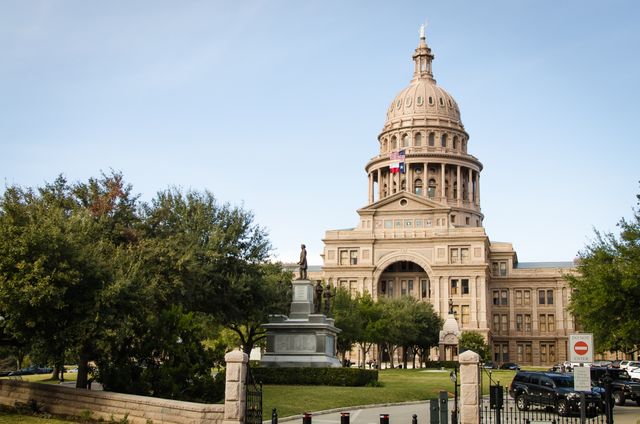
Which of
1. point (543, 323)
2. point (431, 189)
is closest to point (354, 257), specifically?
point (431, 189)

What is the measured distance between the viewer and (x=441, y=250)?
116 m

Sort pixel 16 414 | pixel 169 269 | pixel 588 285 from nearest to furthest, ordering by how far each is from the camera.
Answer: pixel 16 414
pixel 169 269
pixel 588 285

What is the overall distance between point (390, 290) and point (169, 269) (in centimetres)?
8601

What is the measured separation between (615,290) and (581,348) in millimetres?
17092

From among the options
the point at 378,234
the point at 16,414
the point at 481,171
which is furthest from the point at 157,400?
the point at 481,171

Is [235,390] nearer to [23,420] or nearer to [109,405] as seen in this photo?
[109,405]

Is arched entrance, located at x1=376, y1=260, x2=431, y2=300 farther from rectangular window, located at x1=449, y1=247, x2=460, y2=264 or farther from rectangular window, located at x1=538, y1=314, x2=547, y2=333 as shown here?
rectangular window, located at x1=538, y1=314, x2=547, y2=333

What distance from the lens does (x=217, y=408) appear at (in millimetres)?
21016

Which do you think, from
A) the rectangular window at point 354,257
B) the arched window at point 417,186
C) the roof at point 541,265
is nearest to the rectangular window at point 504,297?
the roof at point 541,265

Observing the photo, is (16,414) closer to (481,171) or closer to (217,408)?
(217,408)

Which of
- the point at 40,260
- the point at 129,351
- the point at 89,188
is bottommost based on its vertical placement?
the point at 129,351

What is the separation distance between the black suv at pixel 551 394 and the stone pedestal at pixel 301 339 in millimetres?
10567

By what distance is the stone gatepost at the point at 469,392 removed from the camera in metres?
21.6

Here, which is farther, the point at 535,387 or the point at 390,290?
the point at 390,290
